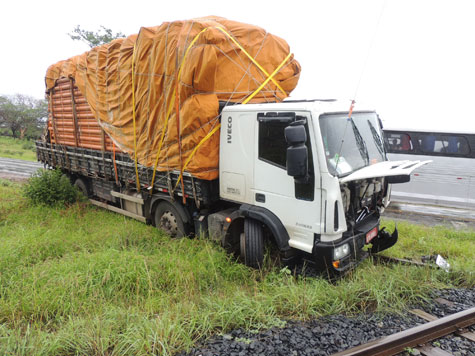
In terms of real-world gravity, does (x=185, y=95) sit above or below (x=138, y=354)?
above

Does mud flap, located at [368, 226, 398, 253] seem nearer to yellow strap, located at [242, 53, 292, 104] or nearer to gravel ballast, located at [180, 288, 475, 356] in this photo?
gravel ballast, located at [180, 288, 475, 356]

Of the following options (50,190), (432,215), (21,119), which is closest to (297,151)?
(50,190)

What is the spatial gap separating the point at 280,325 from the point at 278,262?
135 cm

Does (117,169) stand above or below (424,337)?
above

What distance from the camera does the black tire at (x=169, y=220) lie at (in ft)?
18.9

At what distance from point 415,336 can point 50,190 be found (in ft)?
25.7

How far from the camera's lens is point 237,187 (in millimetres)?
4723

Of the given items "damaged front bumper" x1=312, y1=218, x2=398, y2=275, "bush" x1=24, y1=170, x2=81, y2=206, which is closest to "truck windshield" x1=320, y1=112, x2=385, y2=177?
"damaged front bumper" x1=312, y1=218, x2=398, y2=275

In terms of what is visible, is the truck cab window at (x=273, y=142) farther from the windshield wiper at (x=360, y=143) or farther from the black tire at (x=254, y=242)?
the windshield wiper at (x=360, y=143)

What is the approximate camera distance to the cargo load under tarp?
4.72 m

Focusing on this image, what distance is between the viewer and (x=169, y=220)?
6.04m

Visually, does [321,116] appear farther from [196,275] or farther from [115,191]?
[115,191]

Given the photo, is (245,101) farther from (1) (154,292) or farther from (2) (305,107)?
(1) (154,292)

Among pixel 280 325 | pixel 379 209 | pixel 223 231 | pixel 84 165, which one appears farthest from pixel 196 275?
pixel 84 165
